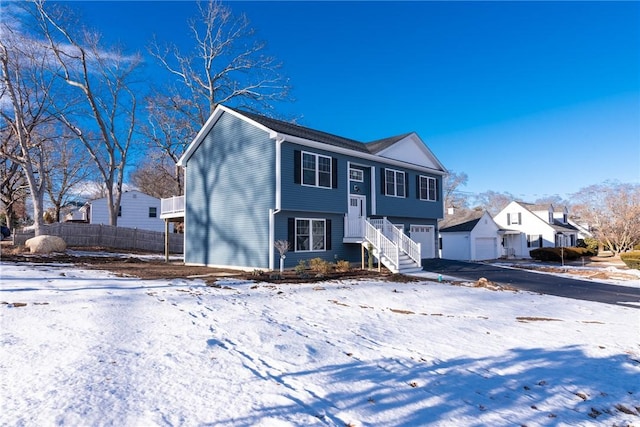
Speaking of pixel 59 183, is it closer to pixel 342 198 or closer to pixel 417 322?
pixel 342 198

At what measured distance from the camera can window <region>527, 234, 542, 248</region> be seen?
34344mm

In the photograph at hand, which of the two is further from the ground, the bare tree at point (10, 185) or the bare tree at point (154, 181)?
the bare tree at point (154, 181)

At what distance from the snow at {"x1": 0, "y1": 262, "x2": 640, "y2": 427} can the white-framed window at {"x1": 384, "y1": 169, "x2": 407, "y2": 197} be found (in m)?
10.7

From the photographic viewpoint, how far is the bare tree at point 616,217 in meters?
31.9

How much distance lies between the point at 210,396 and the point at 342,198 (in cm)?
1337

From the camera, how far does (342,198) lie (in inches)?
656

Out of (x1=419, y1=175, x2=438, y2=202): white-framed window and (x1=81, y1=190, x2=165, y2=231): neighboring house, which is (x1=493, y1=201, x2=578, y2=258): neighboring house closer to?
(x1=419, y1=175, x2=438, y2=202): white-framed window

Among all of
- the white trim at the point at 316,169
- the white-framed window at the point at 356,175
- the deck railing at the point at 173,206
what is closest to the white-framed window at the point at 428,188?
the white-framed window at the point at 356,175

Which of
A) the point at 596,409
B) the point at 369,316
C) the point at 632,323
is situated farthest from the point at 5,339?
the point at 632,323

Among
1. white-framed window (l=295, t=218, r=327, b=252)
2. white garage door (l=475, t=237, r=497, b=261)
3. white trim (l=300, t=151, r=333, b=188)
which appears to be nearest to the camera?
white trim (l=300, t=151, r=333, b=188)

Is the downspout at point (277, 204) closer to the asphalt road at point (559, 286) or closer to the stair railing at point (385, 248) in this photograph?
the stair railing at point (385, 248)

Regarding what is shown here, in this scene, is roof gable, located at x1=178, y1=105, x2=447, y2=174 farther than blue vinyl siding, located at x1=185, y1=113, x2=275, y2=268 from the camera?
Yes

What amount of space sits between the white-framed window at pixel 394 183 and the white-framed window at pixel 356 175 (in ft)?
4.90

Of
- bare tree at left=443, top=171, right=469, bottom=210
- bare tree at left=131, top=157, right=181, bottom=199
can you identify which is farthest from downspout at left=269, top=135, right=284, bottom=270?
bare tree at left=443, top=171, right=469, bottom=210
